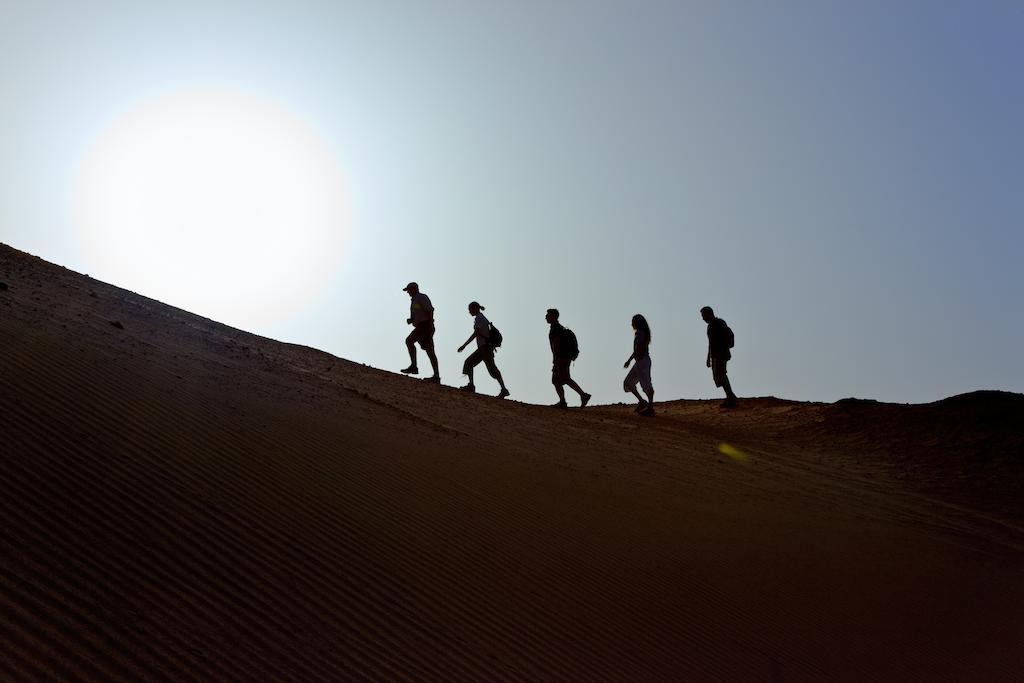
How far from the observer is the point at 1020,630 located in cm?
800

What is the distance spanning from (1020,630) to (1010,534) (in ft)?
14.8

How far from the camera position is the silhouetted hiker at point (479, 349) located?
17406 mm

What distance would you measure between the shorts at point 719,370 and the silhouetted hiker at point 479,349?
4.98 metres

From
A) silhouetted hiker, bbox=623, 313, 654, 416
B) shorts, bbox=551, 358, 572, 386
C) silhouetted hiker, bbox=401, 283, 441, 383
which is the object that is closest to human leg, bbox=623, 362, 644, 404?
silhouetted hiker, bbox=623, 313, 654, 416

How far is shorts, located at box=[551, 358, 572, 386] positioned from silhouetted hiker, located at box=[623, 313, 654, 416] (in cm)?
123

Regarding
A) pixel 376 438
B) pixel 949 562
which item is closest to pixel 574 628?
pixel 376 438

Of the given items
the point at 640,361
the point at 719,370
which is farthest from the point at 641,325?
the point at 719,370

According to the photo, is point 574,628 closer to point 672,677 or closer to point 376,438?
point 672,677

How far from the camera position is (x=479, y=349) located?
17.5 meters

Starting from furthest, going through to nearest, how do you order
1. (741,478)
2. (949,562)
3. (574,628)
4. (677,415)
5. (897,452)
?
(677,415) → (897,452) → (741,478) → (949,562) → (574,628)

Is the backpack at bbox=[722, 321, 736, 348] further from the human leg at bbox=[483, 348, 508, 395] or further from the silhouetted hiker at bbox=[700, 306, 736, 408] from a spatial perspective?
the human leg at bbox=[483, 348, 508, 395]

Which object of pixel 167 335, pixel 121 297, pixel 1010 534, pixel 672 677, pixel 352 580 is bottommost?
pixel 672 677

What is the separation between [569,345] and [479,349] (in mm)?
1814

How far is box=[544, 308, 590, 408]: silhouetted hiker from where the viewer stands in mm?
17562
